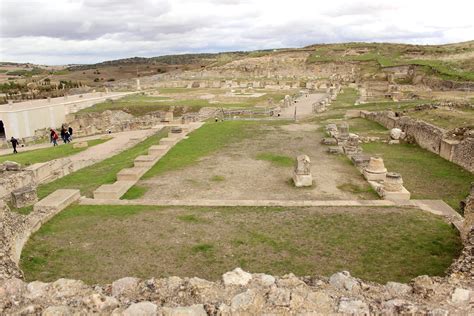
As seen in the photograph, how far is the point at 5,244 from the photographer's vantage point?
6.67m

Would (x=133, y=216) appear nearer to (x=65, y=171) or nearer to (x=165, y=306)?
(x=165, y=306)

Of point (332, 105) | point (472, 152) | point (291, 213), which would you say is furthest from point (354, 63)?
point (291, 213)

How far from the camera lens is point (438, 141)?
1532cm

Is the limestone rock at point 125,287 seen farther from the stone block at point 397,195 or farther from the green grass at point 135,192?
the stone block at point 397,195

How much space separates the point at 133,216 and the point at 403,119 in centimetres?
1493

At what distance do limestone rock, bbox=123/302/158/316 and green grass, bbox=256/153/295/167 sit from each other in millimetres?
10307

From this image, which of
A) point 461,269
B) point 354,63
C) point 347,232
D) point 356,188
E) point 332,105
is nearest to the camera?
point 461,269

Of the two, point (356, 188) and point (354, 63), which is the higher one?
point (354, 63)

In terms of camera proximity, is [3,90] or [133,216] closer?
[133,216]

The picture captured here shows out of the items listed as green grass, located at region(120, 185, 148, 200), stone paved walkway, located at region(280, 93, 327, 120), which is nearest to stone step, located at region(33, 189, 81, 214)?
green grass, located at region(120, 185, 148, 200)

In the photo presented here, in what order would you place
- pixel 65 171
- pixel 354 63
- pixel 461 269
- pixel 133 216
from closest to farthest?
1. pixel 461 269
2. pixel 133 216
3. pixel 65 171
4. pixel 354 63

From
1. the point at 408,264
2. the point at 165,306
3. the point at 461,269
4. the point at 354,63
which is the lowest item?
the point at 408,264

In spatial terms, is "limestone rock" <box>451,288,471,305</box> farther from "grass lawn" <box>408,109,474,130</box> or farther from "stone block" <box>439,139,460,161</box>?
"grass lawn" <box>408,109,474,130</box>

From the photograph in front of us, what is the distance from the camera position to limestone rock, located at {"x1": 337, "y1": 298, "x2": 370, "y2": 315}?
4050mm
